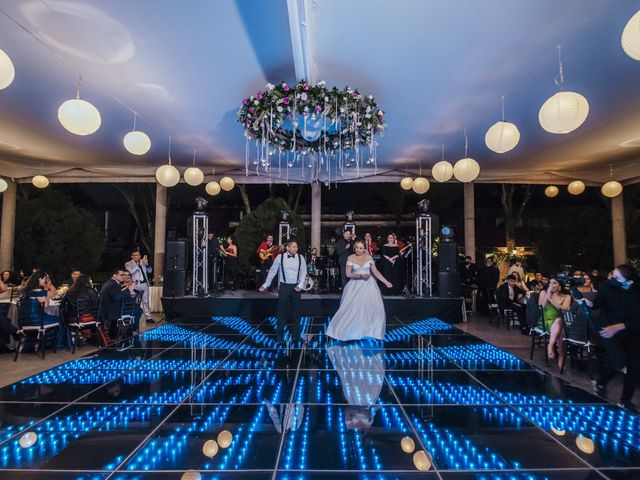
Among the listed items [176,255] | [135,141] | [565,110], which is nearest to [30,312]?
[135,141]

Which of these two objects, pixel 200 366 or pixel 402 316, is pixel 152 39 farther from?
pixel 402 316

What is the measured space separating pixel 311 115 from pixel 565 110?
295 centimetres

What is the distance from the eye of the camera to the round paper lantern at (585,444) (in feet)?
8.24

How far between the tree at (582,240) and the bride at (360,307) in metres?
8.91

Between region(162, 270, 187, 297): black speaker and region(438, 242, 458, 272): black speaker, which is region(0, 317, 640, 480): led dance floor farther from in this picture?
region(438, 242, 458, 272): black speaker

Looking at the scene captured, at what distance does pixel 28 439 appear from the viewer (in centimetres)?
263

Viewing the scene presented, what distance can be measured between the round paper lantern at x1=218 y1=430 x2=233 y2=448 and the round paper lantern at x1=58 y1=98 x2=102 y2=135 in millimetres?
3713

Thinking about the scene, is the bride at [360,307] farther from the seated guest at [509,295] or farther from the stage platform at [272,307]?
the seated guest at [509,295]

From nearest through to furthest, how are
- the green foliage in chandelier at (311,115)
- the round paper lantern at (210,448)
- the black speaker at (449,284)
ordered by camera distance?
the round paper lantern at (210,448) → the green foliage in chandelier at (311,115) → the black speaker at (449,284)

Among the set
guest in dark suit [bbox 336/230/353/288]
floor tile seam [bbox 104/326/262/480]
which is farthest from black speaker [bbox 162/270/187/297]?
floor tile seam [bbox 104/326/262/480]

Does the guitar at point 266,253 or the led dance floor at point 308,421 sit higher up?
the guitar at point 266,253

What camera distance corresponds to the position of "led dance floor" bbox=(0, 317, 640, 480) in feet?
7.54

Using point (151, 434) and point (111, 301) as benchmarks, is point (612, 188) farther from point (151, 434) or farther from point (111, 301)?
point (151, 434)

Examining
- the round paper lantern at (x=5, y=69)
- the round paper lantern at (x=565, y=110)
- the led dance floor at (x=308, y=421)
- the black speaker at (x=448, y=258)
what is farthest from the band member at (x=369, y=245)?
the round paper lantern at (x=5, y=69)
